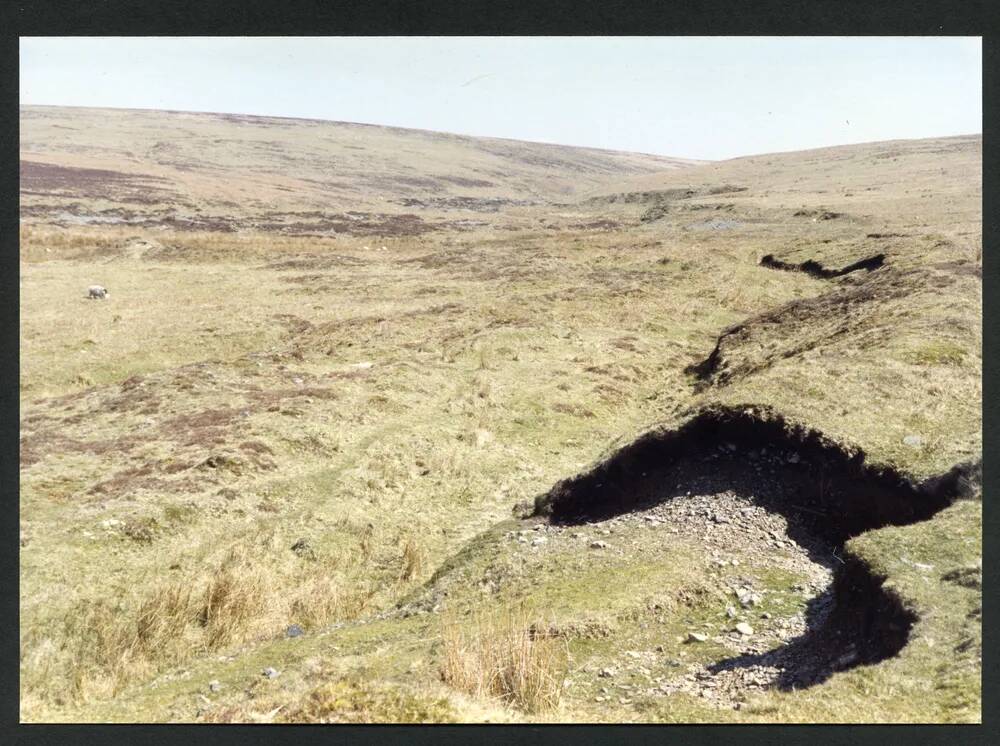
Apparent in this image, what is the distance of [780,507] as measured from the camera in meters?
11.3

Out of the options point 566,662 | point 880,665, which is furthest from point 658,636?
point 880,665

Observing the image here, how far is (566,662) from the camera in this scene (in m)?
8.14

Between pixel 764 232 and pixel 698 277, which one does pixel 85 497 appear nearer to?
pixel 698 277

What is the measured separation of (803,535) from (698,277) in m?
29.5

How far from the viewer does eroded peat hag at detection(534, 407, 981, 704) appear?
7906 millimetres

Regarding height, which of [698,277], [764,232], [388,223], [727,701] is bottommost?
[727,701]

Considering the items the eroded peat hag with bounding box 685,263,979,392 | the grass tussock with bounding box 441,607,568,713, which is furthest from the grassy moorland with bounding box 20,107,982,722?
the eroded peat hag with bounding box 685,263,979,392

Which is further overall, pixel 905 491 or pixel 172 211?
pixel 172 211

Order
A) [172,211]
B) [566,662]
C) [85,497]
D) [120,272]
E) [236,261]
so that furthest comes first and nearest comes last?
[172,211]
[236,261]
[120,272]
[85,497]
[566,662]

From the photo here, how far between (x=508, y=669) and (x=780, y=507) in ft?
→ 18.8

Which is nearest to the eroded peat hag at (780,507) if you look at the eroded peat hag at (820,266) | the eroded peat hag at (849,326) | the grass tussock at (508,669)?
the grass tussock at (508,669)

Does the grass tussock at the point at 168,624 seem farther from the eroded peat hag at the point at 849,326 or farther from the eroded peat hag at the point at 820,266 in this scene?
the eroded peat hag at the point at 820,266

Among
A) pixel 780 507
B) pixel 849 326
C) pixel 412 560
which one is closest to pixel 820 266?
pixel 849 326

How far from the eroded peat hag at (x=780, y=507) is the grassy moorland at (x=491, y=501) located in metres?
0.06
